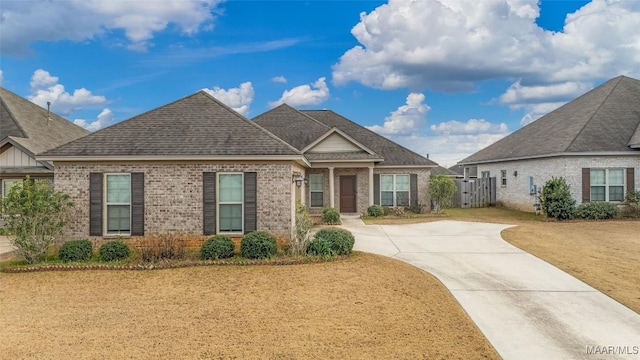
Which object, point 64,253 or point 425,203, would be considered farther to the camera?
point 425,203

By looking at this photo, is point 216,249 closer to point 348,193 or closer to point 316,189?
point 316,189

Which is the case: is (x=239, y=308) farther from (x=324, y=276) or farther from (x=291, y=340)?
(x=324, y=276)

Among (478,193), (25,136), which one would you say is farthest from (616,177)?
(25,136)

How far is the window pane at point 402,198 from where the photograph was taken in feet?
79.3

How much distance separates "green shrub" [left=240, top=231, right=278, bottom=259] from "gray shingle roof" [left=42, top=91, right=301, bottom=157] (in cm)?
240

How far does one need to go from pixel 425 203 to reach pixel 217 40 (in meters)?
13.5

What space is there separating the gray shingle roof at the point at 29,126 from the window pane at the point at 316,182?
1270 centimetres

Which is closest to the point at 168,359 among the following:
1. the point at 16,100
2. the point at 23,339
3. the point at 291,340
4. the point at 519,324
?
the point at 291,340

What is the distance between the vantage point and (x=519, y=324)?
729 cm

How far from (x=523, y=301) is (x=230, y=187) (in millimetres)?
8167

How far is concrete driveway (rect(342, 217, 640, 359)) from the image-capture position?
6.50 meters

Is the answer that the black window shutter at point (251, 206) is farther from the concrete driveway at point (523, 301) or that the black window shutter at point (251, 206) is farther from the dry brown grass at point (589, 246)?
the dry brown grass at point (589, 246)

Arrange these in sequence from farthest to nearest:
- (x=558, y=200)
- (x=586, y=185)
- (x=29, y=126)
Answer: (x=29, y=126)
(x=586, y=185)
(x=558, y=200)

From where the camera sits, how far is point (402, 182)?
24.3m
